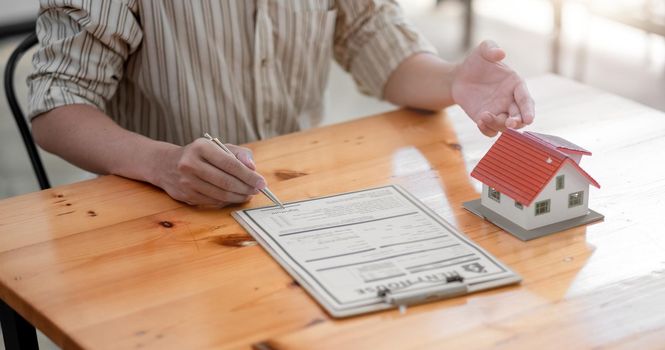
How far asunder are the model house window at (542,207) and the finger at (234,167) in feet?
1.29

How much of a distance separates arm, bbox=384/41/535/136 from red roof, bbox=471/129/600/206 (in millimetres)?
109

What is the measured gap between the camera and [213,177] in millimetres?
1400

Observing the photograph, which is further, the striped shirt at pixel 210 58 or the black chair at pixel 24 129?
the black chair at pixel 24 129

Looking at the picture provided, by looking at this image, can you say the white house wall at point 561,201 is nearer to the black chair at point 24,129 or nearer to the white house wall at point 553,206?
the white house wall at point 553,206

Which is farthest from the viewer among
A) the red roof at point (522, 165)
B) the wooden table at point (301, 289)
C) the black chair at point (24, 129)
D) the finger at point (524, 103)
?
the black chair at point (24, 129)

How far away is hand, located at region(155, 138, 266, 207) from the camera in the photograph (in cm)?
140

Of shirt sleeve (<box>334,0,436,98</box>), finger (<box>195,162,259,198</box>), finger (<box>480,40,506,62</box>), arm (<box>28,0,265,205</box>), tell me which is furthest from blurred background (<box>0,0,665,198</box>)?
finger (<box>195,162,259,198</box>)

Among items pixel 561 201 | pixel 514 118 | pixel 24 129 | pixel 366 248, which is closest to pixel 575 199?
pixel 561 201

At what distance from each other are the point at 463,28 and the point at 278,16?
297 cm

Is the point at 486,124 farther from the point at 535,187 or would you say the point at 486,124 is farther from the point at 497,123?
the point at 535,187

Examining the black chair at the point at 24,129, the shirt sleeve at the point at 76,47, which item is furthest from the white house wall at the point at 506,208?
the black chair at the point at 24,129

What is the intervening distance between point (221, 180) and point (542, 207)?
460 millimetres

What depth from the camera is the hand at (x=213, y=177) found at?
55.2 inches

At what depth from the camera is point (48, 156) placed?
3664 millimetres
